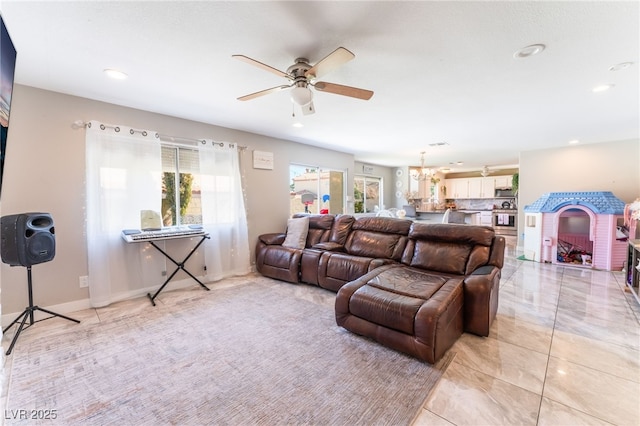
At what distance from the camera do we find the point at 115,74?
2387mm

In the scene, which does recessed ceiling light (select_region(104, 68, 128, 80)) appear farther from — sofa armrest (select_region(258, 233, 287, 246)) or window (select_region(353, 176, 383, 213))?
window (select_region(353, 176, 383, 213))

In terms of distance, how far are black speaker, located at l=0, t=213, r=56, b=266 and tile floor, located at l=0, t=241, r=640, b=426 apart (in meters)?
0.72

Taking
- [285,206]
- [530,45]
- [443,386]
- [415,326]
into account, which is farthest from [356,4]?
[285,206]

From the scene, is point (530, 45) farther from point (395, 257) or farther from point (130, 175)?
point (130, 175)

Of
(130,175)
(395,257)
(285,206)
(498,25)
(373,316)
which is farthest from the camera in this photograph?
(285,206)

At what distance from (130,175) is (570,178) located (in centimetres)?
787

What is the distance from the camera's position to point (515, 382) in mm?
1769

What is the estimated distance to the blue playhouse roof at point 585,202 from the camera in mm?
4324

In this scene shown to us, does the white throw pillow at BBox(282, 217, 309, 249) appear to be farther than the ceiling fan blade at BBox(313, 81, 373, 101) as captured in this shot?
Yes

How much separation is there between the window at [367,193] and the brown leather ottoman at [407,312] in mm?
5207

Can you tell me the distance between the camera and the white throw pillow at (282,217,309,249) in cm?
428

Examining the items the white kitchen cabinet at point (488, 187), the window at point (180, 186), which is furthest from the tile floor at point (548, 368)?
the white kitchen cabinet at point (488, 187)

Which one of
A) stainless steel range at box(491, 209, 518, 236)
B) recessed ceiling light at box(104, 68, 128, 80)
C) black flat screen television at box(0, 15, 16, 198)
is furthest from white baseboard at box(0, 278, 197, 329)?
stainless steel range at box(491, 209, 518, 236)

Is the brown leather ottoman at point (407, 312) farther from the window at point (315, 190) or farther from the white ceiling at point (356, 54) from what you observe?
the window at point (315, 190)
